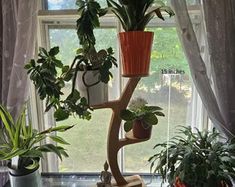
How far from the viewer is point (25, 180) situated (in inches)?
46.4

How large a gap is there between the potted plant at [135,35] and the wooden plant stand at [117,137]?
0.07 metres

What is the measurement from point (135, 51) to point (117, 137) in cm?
41

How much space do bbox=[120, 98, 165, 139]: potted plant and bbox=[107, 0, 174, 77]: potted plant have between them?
17cm

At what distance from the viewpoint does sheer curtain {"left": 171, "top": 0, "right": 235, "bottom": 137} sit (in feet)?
3.95

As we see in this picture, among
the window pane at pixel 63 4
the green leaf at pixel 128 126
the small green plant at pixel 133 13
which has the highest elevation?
the window pane at pixel 63 4

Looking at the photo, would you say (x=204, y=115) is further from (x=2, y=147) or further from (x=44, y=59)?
(x=2, y=147)

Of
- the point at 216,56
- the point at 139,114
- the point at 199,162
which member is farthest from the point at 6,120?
the point at 216,56

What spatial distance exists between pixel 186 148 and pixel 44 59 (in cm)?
73

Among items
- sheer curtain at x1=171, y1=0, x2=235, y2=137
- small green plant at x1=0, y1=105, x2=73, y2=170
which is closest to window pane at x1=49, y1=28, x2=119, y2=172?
small green plant at x1=0, y1=105, x2=73, y2=170

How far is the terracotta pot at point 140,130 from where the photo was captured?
1.18 meters

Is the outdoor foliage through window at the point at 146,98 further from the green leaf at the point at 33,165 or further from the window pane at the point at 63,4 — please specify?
the green leaf at the point at 33,165

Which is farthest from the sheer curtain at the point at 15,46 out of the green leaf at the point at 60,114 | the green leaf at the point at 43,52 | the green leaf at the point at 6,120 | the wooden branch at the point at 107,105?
the wooden branch at the point at 107,105

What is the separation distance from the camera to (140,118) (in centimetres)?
116

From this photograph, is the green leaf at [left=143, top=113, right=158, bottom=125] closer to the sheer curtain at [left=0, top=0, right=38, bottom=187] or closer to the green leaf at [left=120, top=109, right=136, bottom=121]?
the green leaf at [left=120, top=109, right=136, bottom=121]
